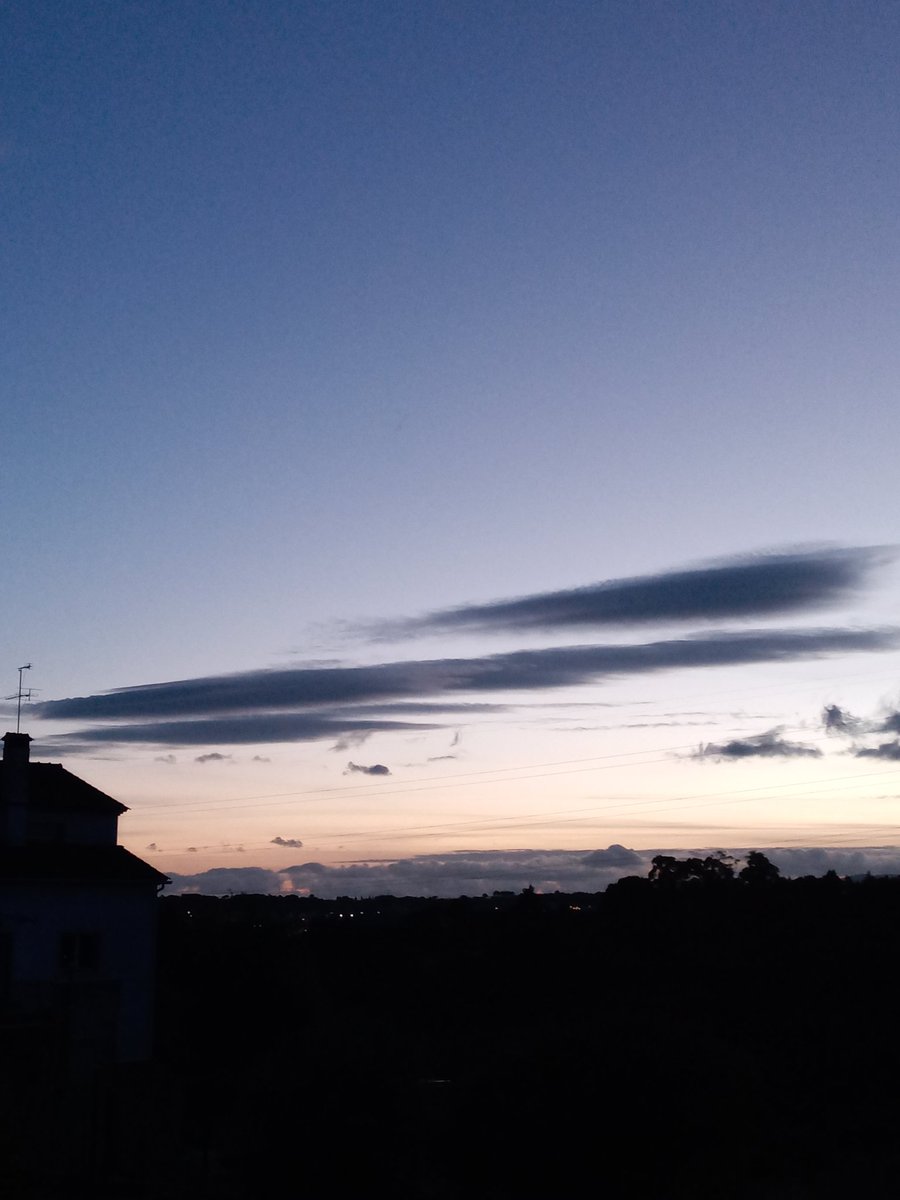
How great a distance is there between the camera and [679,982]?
52.6m

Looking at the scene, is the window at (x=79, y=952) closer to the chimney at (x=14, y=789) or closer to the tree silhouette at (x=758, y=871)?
the chimney at (x=14, y=789)

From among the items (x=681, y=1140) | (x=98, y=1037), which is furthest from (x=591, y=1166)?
(x=98, y=1037)

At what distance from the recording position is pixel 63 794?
36594mm

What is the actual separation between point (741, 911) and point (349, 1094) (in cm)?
5198

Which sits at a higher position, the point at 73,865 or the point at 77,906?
the point at 73,865

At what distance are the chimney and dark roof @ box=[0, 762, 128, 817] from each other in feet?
6.95

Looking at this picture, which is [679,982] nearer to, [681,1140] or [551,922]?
[551,922]

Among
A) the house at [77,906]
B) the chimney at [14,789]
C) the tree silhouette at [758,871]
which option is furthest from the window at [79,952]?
the tree silhouette at [758,871]

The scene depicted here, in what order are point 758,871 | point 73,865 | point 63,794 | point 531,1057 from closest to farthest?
point 531,1057, point 73,865, point 63,794, point 758,871

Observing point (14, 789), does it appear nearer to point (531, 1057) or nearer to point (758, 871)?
point (531, 1057)

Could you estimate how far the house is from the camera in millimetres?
31766

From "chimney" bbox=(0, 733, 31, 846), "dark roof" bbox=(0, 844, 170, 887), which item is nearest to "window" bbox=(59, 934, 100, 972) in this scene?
"dark roof" bbox=(0, 844, 170, 887)

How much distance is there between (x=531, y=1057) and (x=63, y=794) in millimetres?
22018

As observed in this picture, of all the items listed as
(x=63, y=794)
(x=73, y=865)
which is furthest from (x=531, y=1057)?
(x=63, y=794)
